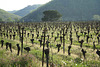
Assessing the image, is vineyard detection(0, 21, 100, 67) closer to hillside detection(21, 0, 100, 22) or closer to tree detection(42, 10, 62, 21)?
tree detection(42, 10, 62, 21)

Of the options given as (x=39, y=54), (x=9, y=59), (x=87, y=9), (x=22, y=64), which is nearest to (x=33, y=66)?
(x=22, y=64)

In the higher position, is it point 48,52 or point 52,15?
point 52,15

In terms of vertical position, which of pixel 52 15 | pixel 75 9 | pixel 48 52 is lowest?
pixel 48 52

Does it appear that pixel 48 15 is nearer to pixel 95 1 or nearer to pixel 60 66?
pixel 60 66

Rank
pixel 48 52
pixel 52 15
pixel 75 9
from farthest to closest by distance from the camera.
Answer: pixel 75 9
pixel 52 15
pixel 48 52

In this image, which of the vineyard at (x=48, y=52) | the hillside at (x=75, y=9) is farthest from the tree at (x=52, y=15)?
the hillside at (x=75, y=9)

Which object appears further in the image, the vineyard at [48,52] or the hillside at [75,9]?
the hillside at [75,9]

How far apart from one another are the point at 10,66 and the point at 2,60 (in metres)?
0.96

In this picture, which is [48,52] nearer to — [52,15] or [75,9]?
[52,15]

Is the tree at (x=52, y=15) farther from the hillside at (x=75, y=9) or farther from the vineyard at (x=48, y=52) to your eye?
the hillside at (x=75, y=9)

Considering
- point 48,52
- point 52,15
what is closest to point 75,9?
point 52,15

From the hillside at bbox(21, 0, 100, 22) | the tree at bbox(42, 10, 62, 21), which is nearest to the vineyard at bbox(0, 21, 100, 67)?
the tree at bbox(42, 10, 62, 21)

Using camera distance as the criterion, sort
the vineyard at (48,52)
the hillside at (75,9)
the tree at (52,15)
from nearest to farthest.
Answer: the vineyard at (48,52), the tree at (52,15), the hillside at (75,9)

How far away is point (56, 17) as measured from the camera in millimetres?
72688
